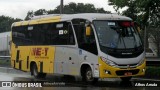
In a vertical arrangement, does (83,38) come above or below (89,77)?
above

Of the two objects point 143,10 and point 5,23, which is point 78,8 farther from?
point 143,10

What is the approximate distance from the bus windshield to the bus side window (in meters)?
0.43

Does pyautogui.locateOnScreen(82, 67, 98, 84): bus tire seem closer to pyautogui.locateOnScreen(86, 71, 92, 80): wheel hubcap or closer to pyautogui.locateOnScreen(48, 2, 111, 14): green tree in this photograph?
pyautogui.locateOnScreen(86, 71, 92, 80): wheel hubcap

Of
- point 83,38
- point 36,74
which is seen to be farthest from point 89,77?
point 36,74

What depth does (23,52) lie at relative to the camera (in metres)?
25.3

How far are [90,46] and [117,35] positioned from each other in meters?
1.29

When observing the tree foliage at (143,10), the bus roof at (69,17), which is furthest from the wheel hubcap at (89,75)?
the tree foliage at (143,10)

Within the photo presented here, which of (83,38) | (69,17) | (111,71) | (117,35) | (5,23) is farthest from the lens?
(5,23)

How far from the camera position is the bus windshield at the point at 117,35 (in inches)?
718

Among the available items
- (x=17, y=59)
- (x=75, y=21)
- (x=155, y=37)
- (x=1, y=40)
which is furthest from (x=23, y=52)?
(x=155, y=37)

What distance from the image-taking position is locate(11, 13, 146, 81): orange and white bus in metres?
18.1

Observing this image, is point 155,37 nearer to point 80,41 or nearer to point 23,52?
point 23,52

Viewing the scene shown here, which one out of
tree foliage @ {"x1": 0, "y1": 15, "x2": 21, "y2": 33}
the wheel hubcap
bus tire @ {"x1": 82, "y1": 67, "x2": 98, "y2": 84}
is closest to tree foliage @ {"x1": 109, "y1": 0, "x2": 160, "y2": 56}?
bus tire @ {"x1": 82, "y1": 67, "x2": 98, "y2": 84}

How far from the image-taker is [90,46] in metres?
18.8
